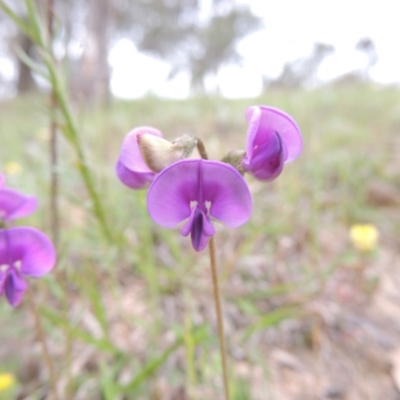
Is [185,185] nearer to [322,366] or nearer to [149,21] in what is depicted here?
[322,366]

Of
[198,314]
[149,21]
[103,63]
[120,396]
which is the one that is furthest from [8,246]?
[149,21]

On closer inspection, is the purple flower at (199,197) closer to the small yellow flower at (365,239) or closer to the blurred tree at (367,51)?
the small yellow flower at (365,239)

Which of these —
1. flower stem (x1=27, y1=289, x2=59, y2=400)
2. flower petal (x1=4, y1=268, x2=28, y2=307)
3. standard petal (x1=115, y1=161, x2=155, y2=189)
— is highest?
standard petal (x1=115, y1=161, x2=155, y2=189)

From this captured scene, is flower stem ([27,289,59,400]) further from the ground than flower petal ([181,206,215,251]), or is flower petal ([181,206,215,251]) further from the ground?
flower petal ([181,206,215,251])

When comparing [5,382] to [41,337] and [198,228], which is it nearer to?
[41,337]

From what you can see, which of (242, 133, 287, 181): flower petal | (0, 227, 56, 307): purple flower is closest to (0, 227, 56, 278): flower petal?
(0, 227, 56, 307): purple flower

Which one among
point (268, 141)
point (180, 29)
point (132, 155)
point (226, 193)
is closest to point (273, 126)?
point (268, 141)

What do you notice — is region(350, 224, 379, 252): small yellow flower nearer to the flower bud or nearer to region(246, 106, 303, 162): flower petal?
region(246, 106, 303, 162): flower petal

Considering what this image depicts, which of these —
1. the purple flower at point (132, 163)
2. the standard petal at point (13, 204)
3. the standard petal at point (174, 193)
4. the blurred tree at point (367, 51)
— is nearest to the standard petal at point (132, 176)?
the purple flower at point (132, 163)
